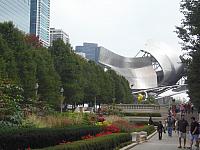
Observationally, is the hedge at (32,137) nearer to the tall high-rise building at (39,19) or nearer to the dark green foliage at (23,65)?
the dark green foliage at (23,65)

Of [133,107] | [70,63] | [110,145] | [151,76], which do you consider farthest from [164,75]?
[110,145]

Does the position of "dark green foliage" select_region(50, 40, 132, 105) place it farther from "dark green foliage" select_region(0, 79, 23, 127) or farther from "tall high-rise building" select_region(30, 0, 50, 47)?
"tall high-rise building" select_region(30, 0, 50, 47)

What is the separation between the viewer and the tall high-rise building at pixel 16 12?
119 meters

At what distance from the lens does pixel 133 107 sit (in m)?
77.1

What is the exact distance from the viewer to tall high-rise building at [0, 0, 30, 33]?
119 meters

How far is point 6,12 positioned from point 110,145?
104994 millimetres

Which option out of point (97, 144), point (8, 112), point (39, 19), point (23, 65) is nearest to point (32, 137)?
point (97, 144)

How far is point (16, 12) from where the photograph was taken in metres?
129

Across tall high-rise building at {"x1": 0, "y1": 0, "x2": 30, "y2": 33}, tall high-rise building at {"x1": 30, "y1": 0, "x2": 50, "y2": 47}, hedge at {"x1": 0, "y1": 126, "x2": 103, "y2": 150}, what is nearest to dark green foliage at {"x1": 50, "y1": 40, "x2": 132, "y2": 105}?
tall high-rise building at {"x1": 0, "y1": 0, "x2": 30, "y2": 33}

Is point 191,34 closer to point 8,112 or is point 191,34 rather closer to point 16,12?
point 8,112

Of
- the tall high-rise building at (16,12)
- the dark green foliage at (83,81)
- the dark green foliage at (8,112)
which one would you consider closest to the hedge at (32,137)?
the dark green foliage at (8,112)

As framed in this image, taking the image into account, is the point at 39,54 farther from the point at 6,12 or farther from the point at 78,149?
the point at 6,12

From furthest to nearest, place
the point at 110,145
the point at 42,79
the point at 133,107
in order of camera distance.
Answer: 1. the point at 133,107
2. the point at 42,79
3. the point at 110,145

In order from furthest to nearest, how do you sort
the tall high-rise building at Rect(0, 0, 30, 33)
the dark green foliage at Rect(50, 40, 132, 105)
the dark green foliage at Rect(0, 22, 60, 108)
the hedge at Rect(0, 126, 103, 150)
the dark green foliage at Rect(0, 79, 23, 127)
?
→ the tall high-rise building at Rect(0, 0, 30, 33)
the dark green foliage at Rect(50, 40, 132, 105)
the dark green foliage at Rect(0, 22, 60, 108)
the dark green foliage at Rect(0, 79, 23, 127)
the hedge at Rect(0, 126, 103, 150)
